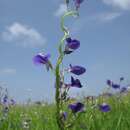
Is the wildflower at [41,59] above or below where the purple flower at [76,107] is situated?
above

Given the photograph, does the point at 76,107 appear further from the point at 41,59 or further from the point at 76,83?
the point at 41,59

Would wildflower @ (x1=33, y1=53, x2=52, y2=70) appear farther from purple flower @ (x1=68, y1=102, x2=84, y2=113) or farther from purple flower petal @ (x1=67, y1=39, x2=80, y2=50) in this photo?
purple flower @ (x1=68, y1=102, x2=84, y2=113)

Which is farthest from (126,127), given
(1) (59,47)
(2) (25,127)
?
(1) (59,47)

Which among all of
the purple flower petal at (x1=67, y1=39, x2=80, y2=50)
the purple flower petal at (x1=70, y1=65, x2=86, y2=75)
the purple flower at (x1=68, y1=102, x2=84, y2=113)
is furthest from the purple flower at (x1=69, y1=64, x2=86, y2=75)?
the purple flower at (x1=68, y1=102, x2=84, y2=113)

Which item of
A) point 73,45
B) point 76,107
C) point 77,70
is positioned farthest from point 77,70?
point 76,107

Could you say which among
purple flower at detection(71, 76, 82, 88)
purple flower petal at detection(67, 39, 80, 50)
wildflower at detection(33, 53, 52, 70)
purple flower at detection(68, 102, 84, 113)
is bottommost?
purple flower at detection(68, 102, 84, 113)

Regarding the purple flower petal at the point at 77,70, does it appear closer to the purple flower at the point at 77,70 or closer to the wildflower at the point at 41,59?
the purple flower at the point at 77,70

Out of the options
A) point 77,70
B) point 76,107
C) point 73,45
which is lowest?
point 76,107

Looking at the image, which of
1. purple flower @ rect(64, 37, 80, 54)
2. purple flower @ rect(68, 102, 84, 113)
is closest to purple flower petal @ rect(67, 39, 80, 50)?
purple flower @ rect(64, 37, 80, 54)

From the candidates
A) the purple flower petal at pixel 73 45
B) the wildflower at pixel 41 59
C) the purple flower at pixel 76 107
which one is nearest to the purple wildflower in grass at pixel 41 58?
the wildflower at pixel 41 59

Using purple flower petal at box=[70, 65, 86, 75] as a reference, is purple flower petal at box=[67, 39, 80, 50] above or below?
above

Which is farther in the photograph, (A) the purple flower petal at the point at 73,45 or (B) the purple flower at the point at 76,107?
(B) the purple flower at the point at 76,107

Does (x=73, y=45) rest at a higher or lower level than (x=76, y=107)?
higher

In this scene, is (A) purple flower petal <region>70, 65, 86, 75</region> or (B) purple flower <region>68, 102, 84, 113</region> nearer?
(A) purple flower petal <region>70, 65, 86, 75</region>
